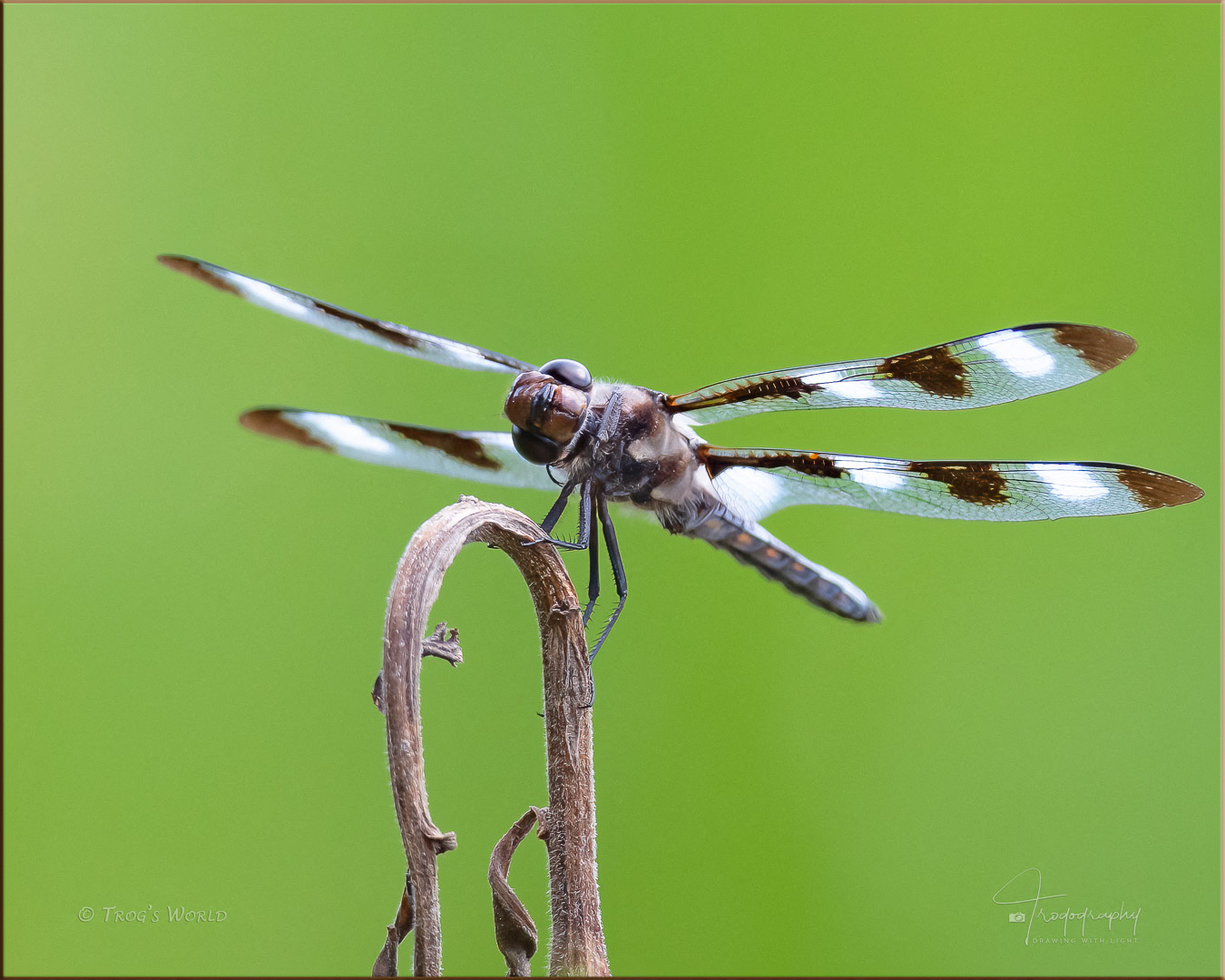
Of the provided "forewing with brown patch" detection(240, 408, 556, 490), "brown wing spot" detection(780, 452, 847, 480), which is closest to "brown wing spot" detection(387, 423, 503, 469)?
"forewing with brown patch" detection(240, 408, 556, 490)

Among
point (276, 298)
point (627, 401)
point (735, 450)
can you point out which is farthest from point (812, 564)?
point (276, 298)

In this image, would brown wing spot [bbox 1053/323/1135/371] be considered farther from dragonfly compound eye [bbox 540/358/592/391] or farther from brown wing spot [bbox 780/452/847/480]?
dragonfly compound eye [bbox 540/358/592/391]

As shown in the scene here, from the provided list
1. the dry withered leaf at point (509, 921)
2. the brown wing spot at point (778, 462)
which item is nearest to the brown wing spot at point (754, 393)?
the brown wing spot at point (778, 462)

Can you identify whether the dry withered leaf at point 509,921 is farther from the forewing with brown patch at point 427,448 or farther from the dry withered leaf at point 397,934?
the forewing with brown patch at point 427,448

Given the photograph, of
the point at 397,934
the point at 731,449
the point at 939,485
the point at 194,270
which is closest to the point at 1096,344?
the point at 939,485

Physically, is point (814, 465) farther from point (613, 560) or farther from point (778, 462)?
point (613, 560)

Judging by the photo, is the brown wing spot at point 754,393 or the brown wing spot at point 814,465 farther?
the brown wing spot at point 814,465
